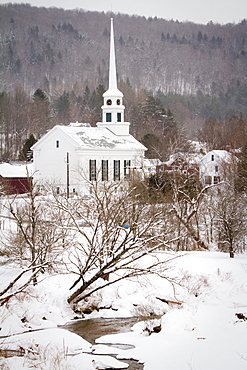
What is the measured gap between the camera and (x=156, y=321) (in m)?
17.2

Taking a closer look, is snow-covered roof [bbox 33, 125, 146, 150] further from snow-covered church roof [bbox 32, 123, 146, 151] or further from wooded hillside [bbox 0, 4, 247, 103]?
wooded hillside [bbox 0, 4, 247, 103]

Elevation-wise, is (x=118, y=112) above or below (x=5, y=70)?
below

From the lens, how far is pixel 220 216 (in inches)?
976

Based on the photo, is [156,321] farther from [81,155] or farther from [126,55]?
[126,55]

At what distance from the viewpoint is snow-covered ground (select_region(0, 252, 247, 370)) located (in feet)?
46.2

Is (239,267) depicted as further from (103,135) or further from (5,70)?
(5,70)

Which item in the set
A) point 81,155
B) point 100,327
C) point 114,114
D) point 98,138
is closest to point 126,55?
point 114,114

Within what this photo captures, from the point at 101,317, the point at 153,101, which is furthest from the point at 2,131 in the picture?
the point at 101,317

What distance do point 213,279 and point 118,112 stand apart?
106 feet

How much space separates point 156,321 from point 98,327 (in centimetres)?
173

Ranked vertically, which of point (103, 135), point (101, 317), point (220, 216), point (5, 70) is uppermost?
point (5, 70)

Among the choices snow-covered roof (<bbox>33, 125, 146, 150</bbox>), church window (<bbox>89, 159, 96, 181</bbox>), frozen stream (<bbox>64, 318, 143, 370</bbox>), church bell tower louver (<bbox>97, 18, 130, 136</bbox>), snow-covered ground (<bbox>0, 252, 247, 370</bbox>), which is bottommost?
frozen stream (<bbox>64, 318, 143, 370</bbox>)

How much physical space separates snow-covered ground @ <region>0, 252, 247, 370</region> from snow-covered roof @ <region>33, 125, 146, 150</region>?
23.9m

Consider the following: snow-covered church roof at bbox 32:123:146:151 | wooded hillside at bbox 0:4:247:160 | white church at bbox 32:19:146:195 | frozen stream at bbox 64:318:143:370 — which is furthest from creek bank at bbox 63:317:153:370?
wooded hillside at bbox 0:4:247:160
